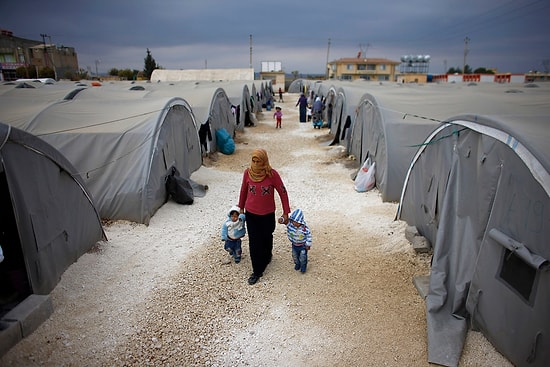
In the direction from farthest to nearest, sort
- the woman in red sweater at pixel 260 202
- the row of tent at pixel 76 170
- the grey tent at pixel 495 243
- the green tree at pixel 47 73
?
the green tree at pixel 47 73 → the woman in red sweater at pixel 260 202 → the row of tent at pixel 76 170 → the grey tent at pixel 495 243

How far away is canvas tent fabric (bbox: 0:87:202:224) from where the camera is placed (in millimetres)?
7453

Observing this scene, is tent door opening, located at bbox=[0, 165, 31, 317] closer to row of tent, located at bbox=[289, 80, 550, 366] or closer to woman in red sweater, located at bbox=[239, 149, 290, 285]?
woman in red sweater, located at bbox=[239, 149, 290, 285]

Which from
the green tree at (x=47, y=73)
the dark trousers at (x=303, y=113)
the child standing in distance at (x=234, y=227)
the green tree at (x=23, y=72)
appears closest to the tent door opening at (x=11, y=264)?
the child standing in distance at (x=234, y=227)

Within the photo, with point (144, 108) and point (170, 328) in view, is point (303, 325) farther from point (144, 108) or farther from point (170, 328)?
point (144, 108)

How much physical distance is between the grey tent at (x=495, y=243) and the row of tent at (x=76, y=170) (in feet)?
17.1

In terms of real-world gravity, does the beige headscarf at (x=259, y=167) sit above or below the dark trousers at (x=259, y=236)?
above

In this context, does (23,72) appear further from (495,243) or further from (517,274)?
(517,274)

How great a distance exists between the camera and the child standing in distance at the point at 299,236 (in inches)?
218

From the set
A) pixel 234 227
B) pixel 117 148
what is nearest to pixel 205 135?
pixel 117 148

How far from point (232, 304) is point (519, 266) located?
3.54m

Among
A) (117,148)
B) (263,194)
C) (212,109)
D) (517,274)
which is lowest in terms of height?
(517,274)

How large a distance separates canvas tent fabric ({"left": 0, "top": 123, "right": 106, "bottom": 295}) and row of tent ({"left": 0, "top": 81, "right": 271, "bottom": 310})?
13 mm

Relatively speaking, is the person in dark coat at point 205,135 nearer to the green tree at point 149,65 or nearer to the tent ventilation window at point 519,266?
the tent ventilation window at point 519,266

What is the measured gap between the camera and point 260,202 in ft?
17.2
